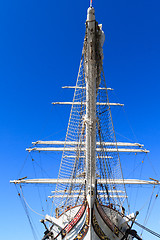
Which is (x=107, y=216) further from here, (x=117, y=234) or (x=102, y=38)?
(x=102, y=38)

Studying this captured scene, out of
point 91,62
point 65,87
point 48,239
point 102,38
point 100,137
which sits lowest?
point 48,239

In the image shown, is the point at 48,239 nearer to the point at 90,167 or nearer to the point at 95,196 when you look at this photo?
the point at 95,196

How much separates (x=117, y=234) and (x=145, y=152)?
475 inches

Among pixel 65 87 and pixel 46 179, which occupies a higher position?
pixel 65 87

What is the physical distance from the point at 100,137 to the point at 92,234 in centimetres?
328

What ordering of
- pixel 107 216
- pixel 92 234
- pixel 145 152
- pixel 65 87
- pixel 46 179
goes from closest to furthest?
pixel 92 234 → pixel 107 216 → pixel 46 179 → pixel 145 152 → pixel 65 87

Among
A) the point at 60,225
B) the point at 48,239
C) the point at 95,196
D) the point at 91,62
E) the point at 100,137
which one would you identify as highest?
the point at 91,62

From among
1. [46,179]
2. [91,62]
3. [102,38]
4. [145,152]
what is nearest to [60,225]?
[91,62]

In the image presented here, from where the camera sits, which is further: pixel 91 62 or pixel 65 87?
pixel 65 87

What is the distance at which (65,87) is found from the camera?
2100cm

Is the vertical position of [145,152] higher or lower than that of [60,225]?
higher

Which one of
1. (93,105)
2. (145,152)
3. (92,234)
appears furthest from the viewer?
(145,152)

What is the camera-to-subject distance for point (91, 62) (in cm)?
805

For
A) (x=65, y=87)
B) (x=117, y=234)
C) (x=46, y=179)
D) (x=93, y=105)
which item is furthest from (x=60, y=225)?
(x=65, y=87)
